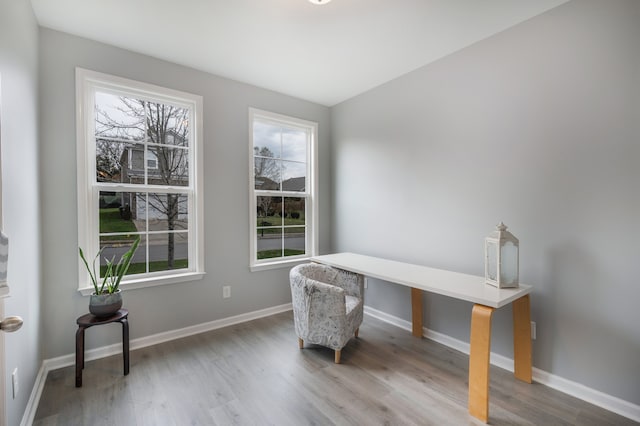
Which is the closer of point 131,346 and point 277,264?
point 131,346

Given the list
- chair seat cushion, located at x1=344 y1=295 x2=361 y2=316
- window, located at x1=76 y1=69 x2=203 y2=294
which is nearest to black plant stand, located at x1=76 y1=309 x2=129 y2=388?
window, located at x1=76 y1=69 x2=203 y2=294

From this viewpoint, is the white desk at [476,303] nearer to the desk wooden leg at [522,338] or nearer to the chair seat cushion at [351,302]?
the desk wooden leg at [522,338]

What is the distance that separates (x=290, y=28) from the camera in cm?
222

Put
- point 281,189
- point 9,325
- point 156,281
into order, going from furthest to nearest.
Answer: point 281,189
point 156,281
point 9,325

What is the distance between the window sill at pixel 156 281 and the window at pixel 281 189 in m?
0.62

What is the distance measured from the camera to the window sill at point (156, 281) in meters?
2.32

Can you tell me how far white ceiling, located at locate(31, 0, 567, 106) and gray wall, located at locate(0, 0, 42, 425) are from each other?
509mm

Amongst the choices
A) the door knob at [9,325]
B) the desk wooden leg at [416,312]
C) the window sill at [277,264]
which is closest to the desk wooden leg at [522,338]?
the desk wooden leg at [416,312]

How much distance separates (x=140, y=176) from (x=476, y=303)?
9.50 feet

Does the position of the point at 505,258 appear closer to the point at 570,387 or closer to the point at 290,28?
the point at 570,387

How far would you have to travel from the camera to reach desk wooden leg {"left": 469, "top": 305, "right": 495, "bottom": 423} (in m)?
1.68

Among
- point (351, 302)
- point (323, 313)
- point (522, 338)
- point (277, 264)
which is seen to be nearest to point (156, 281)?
point (277, 264)

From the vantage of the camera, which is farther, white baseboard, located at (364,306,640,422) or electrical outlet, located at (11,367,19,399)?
white baseboard, located at (364,306,640,422)

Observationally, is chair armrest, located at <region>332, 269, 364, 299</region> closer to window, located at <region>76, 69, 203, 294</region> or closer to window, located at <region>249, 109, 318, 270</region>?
window, located at <region>249, 109, 318, 270</region>
